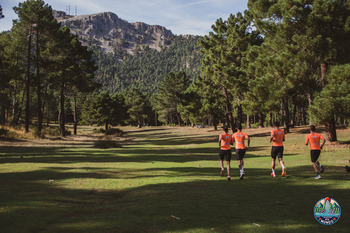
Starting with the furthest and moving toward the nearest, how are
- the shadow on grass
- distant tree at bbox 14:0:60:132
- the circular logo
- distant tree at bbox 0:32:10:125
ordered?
distant tree at bbox 0:32:10:125
distant tree at bbox 14:0:60:132
the circular logo
the shadow on grass

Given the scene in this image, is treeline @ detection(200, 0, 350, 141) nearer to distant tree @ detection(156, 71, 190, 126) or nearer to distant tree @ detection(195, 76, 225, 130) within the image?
distant tree @ detection(195, 76, 225, 130)

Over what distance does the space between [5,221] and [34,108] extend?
324ft

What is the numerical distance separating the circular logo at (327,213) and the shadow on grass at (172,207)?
5.6 inches

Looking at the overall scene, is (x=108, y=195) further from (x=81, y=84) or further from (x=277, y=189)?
(x=81, y=84)

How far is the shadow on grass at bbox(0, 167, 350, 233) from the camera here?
540 cm

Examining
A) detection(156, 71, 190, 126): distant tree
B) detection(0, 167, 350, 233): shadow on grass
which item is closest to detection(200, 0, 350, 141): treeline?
detection(0, 167, 350, 233): shadow on grass

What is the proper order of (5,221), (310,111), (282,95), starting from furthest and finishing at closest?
(282,95) → (310,111) → (5,221)

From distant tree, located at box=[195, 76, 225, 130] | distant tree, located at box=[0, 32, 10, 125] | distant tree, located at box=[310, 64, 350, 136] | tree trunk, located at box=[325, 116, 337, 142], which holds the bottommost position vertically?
tree trunk, located at box=[325, 116, 337, 142]

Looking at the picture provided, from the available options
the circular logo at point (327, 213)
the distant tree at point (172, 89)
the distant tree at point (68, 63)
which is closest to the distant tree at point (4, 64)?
the distant tree at point (68, 63)

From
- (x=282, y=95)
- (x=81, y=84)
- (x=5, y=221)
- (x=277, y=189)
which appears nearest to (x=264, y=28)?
(x=282, y=95)

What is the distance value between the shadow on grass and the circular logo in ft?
0.47

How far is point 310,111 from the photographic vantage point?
22203 mm

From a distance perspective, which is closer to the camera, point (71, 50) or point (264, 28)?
point (264, 28)

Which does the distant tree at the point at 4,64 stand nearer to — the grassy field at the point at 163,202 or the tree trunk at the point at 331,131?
the grassy field at the point at 163,202
